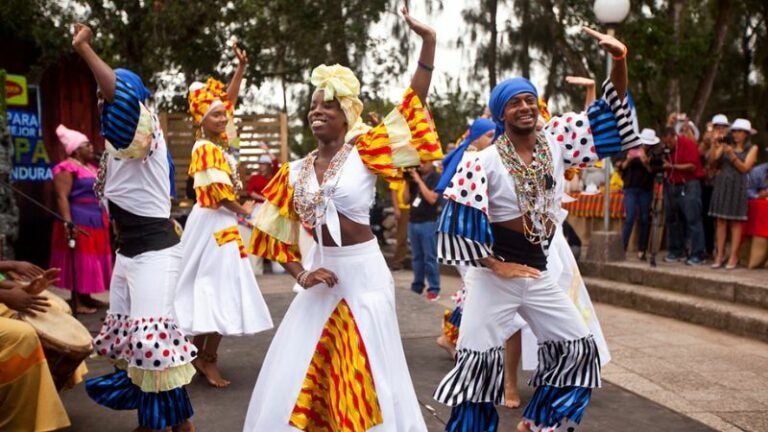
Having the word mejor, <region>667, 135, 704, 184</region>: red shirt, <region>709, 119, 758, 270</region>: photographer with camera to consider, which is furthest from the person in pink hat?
<region>709, 119, 758, 270</region>: photographer with camera

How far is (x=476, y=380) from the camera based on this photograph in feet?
14.2

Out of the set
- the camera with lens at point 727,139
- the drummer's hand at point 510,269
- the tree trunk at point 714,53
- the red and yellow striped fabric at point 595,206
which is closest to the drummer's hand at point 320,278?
the drummer's hand at point 510,269

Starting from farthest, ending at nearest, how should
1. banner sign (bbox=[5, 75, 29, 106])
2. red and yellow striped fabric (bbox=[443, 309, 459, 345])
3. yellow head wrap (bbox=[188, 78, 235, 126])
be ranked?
banner sign (bbox=[5, 75, 29, 106]) → red and yellow striped fabric (bbox=[443, 309, 459, 345]) → yellow head wrap (bbox=[188, 78, 235, 126])

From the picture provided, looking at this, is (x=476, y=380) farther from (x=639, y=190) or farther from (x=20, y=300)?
(x=639, y=190)

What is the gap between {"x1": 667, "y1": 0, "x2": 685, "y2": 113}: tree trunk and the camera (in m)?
14.8

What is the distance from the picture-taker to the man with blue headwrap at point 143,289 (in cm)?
460

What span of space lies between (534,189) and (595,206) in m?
10.5

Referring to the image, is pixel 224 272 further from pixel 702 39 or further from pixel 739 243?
pixel 702 39

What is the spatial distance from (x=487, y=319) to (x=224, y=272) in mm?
2836

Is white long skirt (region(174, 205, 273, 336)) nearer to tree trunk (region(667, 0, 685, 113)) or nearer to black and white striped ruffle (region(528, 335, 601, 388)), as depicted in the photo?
black and white striped ruffle (region(528, 335, 601, 388))

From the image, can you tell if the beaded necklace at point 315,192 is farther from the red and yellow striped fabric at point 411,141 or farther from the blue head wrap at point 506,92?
the blue head wrap at point 506,92

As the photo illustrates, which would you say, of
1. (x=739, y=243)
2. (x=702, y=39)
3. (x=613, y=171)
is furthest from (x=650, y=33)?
(x=739, y=243)

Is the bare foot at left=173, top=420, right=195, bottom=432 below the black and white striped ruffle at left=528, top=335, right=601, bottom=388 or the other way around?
below

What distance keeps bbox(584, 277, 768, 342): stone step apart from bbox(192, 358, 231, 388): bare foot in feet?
17.5
